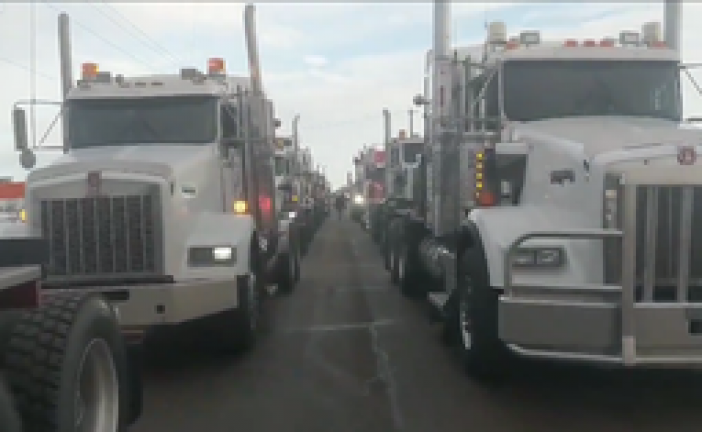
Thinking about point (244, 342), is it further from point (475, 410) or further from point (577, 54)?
point (577, 54)

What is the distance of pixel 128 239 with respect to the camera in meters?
6.55

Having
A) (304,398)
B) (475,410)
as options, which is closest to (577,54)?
(475,410)

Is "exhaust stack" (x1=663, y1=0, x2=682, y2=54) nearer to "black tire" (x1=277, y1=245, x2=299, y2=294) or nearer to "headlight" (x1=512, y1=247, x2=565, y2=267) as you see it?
"headlight" (x1=512, y1=247, x2=565, y2=267)

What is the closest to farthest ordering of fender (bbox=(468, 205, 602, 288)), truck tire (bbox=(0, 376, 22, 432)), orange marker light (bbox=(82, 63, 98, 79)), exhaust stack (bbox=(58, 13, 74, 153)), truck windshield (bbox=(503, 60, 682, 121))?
1. truck tire (bbox=(0, 376, 22, 432))
2. fender (bbox=(468, 205, 602, 288))
3. truck windshield (bbox=(503, 60, 682, 121))
4. orange marker light (bbox=(82, 63, 98, 79))
5. exhaust stack (bbox=(58, 13, 74, 153))

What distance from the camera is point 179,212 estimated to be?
685 centimetres

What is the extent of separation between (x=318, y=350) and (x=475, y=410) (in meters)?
2.50

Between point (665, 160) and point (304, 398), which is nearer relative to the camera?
Answer: point (665, 160)

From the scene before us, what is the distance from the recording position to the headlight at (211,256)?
6852 millimetres

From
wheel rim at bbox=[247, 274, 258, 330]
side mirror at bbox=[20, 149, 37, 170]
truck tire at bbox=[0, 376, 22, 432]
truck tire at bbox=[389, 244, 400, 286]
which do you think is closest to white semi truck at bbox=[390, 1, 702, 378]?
wheel rim at bbox=[247, 274, 258, 330]

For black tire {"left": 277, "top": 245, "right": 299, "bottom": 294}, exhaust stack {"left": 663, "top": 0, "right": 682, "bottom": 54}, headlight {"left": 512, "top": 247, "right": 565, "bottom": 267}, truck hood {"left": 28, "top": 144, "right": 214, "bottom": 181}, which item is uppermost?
exhaust stack {"left": 663, "top": 0, "right": 682, "bottom": 54}

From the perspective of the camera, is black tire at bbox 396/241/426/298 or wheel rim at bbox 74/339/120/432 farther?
black tire at bbox 396/241/426/298

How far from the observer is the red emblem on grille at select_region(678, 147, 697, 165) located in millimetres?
4934

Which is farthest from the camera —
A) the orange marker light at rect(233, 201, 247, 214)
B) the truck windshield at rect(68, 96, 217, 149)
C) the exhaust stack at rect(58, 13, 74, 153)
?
the exhaust stack at rect(58, 13, 74, 153)

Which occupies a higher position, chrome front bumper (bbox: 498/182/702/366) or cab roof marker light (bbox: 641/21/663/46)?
cab roof marker light (bbox: 641/21/663/46)
